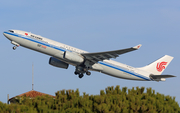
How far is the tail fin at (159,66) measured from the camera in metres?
53.1

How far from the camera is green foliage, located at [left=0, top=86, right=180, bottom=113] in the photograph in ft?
112

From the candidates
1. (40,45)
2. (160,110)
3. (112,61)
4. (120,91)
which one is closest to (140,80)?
(112,61)

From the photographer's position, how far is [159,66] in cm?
5422

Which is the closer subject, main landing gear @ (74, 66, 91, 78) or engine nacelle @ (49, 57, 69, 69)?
main landing gear @ (74, 66, 91, 78)

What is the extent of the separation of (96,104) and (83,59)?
1160 cm

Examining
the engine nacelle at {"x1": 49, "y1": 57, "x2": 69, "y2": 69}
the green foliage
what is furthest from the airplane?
→ the green foliage

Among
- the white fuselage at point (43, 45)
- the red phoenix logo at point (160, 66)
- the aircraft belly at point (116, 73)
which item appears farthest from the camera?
the red phoenix logo at point (160, 66)

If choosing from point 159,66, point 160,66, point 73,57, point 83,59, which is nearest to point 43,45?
point 73,57

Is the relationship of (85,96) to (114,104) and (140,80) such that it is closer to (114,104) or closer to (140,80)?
(114,104)

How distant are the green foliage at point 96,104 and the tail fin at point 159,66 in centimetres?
1165

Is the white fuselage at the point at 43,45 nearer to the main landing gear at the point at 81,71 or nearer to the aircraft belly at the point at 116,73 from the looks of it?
the aircraft belly at the point at 116,73

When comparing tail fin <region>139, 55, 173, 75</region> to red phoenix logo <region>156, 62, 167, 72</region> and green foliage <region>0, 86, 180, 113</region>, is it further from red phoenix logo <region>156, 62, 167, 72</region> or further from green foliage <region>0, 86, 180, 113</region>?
green foliage <region>0, 86, 180, 113</region>

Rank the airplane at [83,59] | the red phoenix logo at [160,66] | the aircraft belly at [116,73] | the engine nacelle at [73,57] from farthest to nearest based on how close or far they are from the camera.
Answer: the red phoenix logo at [160,66] < the aircraft belly at [116,73] < the engine nacelle at [73,57] < the airplane at [83,59]

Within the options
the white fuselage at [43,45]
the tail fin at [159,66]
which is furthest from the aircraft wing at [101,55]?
the tail fin at [159,66]
